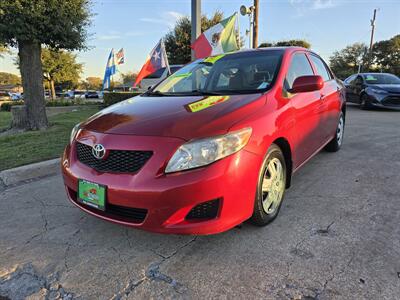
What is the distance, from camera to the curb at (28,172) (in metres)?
4.20

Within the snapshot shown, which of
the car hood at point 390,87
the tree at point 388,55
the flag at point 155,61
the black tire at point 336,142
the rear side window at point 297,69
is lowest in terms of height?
the black tire at point 336,142

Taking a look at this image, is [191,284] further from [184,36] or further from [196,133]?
[184,36]

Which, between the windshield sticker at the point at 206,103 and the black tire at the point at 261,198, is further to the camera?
the windshield sticker at the point at 206,103

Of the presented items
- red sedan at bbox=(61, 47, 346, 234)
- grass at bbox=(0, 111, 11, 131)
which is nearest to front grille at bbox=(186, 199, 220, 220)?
red sedan at bbox=(61, 47, 346, 234)

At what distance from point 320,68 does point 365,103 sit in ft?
27.7

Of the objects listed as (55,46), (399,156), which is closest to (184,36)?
(55,46)

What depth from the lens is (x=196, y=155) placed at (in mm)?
2111

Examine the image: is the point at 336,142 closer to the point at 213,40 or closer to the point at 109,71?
the point at 213,40

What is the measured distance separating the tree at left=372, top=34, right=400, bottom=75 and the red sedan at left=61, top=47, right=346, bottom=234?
171 feet

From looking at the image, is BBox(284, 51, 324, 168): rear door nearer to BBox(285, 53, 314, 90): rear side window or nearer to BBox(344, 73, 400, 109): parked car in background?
BBox(285, 53, 314, 90): rear side window

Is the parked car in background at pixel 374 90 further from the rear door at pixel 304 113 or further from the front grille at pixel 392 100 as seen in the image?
the rear door at pixel 304 113

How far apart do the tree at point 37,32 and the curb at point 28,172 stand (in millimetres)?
3968

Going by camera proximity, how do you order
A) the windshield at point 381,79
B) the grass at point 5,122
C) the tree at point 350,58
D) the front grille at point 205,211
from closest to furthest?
the front grille at point 205,211
the grass at point 5,122
the windshield at point 381,79
the tree at point 350,58

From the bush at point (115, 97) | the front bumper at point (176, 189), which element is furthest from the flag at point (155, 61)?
the front bumper at point (176, 189)
